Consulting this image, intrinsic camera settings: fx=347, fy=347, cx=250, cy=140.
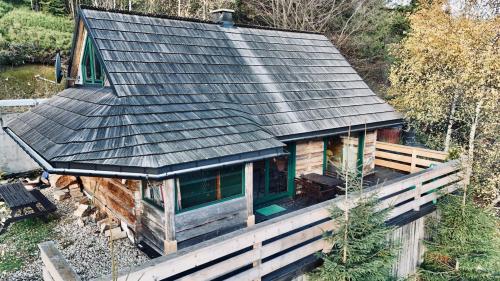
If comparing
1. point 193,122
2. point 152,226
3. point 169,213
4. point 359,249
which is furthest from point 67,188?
point 359,249

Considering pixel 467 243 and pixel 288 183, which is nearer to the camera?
pixel 467 243

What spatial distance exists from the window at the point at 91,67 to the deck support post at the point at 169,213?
3834 millimetres

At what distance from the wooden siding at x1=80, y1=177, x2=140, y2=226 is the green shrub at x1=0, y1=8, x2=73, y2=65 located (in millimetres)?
12084

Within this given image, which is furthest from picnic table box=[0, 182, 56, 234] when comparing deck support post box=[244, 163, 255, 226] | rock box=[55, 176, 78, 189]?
deck support post box=[244, 163, 255, 226]

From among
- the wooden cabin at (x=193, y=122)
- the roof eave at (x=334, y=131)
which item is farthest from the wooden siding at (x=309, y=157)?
the roof eave at (x=334, y=131)

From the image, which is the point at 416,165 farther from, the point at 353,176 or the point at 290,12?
the point at 290,12

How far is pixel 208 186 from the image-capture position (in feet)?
20.1

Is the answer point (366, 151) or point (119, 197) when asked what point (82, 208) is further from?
point (366, 151)

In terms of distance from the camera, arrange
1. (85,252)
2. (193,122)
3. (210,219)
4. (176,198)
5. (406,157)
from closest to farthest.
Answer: (176,198) → (210,219) → (193,122) → (85,252) → (406,157)

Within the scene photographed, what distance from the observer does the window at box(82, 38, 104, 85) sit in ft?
25.9

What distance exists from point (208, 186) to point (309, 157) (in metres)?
3.72

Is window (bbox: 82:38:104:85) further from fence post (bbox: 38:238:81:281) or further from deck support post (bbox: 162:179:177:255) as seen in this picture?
fence post (bbox: 38:238:81:281)

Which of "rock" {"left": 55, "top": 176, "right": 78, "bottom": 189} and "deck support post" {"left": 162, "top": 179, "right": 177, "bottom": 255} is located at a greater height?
"deck support post" {"left": 162, "top": 179, "right": 177, "bottom": 255}

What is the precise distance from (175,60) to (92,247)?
4.22 m
